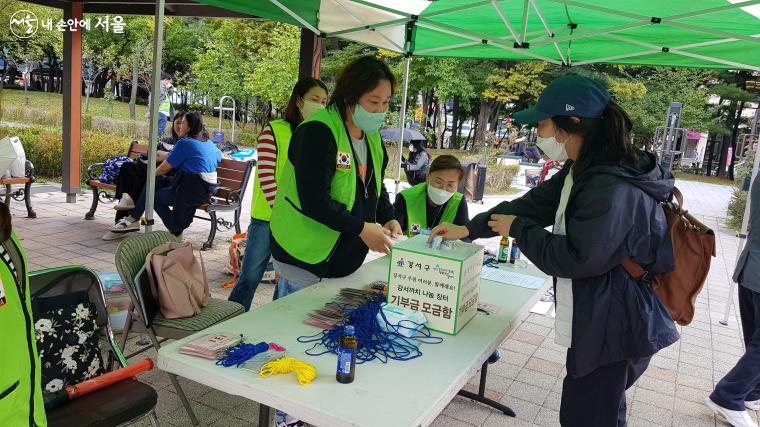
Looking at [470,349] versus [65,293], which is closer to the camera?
[470,349]

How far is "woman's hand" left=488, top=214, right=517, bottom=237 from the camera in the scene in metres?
2.04

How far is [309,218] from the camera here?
238 cm

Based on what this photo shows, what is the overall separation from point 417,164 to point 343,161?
6860 millimetres

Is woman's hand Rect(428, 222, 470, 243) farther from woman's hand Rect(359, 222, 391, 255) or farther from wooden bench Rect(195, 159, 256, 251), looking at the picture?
wooden bench Rect(195, 159, 256, 251)

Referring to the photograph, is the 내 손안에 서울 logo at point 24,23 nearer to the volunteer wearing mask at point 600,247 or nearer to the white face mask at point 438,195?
the white face mask at point 438,195

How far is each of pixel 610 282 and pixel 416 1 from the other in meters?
3.62

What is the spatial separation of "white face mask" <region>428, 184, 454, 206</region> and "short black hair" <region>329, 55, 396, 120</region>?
137 cm

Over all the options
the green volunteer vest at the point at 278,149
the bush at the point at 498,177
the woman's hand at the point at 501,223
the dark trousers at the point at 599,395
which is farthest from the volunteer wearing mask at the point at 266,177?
the bush at the point at 498,177

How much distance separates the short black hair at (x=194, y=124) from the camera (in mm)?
5703

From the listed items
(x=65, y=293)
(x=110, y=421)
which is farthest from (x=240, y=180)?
(x=110, y=421)

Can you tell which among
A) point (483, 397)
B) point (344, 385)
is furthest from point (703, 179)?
point (344, 385)

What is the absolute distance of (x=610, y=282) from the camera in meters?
1.78

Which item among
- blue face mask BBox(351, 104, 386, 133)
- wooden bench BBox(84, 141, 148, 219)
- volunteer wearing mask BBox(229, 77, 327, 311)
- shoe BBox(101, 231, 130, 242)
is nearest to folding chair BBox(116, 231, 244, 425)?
volunteer wearing mask BBox(229, 77, 327, 311)

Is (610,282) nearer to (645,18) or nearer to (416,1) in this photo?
(645,18)
